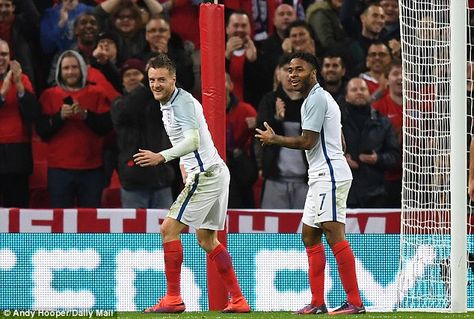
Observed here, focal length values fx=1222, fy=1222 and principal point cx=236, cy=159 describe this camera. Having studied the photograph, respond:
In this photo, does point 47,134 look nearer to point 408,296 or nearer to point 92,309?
point 92,309

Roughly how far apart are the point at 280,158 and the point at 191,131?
13.6 ft

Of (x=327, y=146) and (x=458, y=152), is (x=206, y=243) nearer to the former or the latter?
(x=327, y=146)

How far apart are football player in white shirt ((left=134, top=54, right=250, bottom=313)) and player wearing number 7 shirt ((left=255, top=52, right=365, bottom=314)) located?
0.52 meters

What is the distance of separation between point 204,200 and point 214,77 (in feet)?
4.48

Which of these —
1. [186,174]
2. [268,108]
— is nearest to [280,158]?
[268,108]

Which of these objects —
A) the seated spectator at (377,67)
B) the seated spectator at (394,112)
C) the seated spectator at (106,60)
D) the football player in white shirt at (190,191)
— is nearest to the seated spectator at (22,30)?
the seated spectator at (106,60)

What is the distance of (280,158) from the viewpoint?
13094 mm

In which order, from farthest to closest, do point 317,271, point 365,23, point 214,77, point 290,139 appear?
point 365,23 → point 214,77 → point 317,271 → point 290,139

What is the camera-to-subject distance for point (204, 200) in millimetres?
9281

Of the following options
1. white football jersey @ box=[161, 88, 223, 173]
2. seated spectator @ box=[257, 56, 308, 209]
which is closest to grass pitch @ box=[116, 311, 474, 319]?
white football jersey @ box=[161, 88, 223, 173]

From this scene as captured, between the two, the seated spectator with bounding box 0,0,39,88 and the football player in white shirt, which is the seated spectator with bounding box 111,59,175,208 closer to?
the seated spectator with bounding box 0,0,39,88

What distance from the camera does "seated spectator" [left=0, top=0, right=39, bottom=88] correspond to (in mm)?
13414

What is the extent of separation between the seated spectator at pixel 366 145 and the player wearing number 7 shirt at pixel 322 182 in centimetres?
387

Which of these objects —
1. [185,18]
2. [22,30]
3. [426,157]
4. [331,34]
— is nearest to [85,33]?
[22,30]
